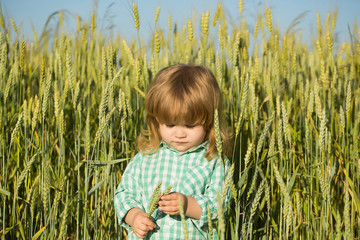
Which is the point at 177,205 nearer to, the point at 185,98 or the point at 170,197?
the point at 170,197

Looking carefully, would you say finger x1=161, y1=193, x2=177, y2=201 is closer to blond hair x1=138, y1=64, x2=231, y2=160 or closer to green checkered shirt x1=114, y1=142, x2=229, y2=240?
green checkered shirt x1=114, y1=142, x2=229, y2=240

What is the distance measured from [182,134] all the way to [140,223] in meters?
0.28

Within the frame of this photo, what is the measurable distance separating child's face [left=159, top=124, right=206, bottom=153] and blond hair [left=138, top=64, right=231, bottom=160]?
0.02 meters

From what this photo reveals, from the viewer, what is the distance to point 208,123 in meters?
1.15

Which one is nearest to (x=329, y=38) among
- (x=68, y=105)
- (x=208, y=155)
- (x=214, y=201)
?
(x=208, y=155)

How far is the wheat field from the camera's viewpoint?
1.09 meters

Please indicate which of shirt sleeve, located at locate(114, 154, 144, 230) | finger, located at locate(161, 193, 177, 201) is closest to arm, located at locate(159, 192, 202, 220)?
finger, located at locate(161, 193, 177, 201)

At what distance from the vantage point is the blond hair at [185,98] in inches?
42.9

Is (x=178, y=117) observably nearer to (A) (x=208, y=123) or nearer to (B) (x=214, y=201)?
(A) (x=208, y=123)

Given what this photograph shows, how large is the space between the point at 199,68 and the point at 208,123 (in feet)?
0.62

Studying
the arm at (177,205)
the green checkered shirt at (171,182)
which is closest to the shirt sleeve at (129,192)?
the green checkered shirt at (171,182)

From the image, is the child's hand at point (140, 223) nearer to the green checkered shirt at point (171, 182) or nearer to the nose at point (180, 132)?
the green checkered shirt at point (171, 182)

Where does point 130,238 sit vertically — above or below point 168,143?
below

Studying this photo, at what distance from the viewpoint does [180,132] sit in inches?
43.9
